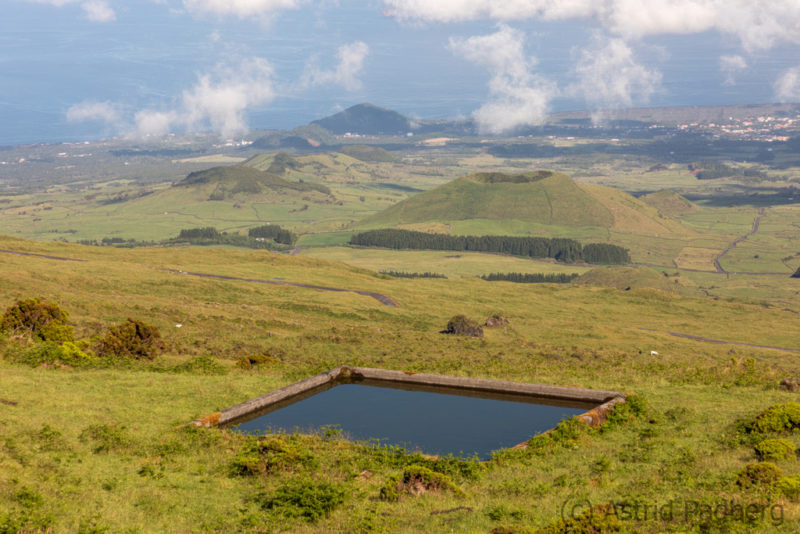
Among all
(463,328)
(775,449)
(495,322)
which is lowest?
(495,322)

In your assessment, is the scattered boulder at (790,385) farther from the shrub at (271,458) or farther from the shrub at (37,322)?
the shrub at (37,322)

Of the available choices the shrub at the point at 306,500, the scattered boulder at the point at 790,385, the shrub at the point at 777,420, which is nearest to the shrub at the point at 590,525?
the shrub at the point at 306,500

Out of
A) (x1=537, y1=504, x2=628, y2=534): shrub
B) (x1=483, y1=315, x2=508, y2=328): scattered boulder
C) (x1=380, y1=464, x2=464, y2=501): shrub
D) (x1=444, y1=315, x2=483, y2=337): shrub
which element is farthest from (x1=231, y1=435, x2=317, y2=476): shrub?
(x1=483, y1=315, x2=508, y2=328): scattered boulder

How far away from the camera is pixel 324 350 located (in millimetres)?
61812

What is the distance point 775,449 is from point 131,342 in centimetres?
4077

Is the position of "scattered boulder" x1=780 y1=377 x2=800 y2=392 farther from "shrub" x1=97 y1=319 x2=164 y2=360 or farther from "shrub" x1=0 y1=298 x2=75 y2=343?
"shrub" x1=0 y1=298 x2=75 y2=343

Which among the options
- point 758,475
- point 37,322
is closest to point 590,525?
point 758,475

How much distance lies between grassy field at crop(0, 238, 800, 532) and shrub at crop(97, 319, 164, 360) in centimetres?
166

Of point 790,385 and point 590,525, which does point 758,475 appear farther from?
point 790,385

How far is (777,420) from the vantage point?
31172 mm

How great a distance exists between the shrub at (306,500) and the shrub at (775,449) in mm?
16449

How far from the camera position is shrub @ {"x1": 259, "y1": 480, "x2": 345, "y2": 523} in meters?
23.5

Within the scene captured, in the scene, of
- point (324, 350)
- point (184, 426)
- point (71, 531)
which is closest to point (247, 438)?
point (184, 426)

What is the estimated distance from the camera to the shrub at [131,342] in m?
49.9
